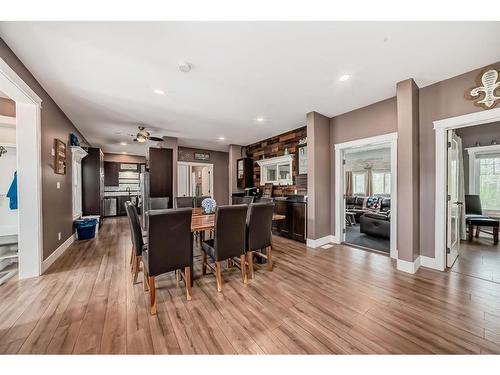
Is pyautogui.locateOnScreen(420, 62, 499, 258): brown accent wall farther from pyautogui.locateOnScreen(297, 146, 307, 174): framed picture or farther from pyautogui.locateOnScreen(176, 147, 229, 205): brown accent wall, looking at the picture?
pyautogui.locateOnScreen(176, 147, 229, 205): brown accent wall

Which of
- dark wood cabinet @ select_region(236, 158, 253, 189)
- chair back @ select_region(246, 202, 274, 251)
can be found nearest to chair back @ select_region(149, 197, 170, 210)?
chair back @ select_region(246, 202, 274, 251)

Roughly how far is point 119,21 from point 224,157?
6015mm

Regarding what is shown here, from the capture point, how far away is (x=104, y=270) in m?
2.80

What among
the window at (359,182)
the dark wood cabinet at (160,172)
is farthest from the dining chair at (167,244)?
the window at (359,182)

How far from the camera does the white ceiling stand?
5.67 feet

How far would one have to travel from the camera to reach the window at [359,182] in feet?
26.7

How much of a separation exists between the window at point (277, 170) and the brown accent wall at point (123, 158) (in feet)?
18.9

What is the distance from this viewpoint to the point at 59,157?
3.34 meters

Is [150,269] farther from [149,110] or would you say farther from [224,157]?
[224,157]

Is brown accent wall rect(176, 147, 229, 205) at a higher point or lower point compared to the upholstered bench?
higher

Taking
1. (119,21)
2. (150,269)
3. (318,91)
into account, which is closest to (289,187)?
(318,91)

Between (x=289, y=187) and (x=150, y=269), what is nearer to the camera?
(x=150, y=269)

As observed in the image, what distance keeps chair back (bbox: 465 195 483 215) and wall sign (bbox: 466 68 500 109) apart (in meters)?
3.30

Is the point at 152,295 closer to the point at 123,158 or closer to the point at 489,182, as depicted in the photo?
the point at 489,182
